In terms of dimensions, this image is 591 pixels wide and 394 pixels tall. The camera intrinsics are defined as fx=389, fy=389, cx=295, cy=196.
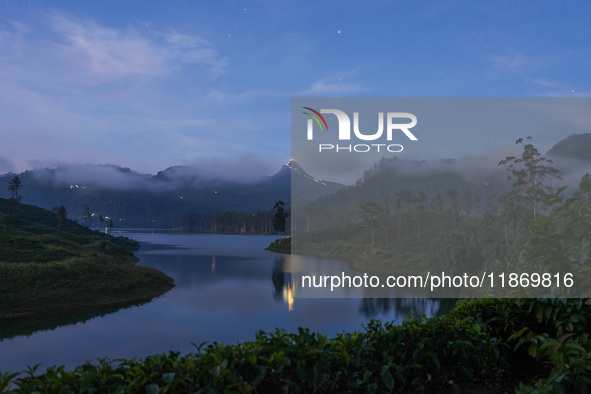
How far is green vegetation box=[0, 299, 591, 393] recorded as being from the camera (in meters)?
3.64

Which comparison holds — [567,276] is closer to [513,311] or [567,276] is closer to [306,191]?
[513,311]

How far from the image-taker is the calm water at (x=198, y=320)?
82.9 ft

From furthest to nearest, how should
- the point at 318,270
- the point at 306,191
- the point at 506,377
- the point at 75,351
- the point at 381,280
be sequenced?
the point at 318,270 < the point at 381,280 < the point at 306,191 < the point at 75,351 < the point at 506,377

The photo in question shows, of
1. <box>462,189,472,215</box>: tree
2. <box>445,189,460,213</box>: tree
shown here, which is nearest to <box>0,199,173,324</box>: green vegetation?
<box>445,189,460,213</box>: tree

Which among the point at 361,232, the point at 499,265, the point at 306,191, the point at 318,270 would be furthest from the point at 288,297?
the point at 361,232

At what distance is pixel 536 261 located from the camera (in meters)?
5.42

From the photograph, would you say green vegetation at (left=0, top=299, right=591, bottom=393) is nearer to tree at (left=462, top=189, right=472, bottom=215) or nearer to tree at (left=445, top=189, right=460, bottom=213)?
tree at (left=445, top=189, right=460, bottom=213)

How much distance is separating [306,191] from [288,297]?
17.9m

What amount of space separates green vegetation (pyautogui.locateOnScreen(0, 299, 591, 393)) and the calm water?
8799 mm

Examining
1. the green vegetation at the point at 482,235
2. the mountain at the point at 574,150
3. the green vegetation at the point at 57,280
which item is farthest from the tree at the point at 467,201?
the green vegetation at the point at 57,280

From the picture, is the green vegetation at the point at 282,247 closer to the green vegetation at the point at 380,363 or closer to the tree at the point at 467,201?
the tree at the point at 467,201

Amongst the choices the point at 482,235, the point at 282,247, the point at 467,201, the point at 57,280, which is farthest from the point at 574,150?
the point at 282,247

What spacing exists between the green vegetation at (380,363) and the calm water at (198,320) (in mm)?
8799

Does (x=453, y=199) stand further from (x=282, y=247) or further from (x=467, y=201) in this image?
(x=282, y=247)
